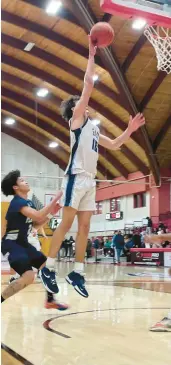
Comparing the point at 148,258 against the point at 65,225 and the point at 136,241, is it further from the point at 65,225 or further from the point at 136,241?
the point at 65,225

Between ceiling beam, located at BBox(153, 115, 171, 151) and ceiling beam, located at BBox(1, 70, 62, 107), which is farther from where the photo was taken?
ceiling beam, located at BBox(1, 70, 62, 107)

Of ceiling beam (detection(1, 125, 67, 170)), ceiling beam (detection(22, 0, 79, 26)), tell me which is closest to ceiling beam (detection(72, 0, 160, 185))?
ceiling beam (detection(22, 0, 79, 26))

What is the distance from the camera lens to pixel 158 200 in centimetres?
2577

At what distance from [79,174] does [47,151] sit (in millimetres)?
26788

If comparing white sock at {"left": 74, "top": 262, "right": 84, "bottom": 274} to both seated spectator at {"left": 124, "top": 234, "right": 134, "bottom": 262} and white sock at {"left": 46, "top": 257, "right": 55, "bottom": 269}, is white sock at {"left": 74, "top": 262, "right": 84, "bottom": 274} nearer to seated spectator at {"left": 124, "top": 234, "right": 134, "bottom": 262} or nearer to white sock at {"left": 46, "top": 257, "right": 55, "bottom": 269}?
white sock at {"left": 46, "top": 257, "right": 55, "bottom": 269}

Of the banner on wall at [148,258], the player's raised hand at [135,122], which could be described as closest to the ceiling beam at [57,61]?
the banner on wall at [148,258]

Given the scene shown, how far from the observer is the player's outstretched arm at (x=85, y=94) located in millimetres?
4169

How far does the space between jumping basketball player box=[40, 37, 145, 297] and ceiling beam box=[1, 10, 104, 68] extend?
1334cm

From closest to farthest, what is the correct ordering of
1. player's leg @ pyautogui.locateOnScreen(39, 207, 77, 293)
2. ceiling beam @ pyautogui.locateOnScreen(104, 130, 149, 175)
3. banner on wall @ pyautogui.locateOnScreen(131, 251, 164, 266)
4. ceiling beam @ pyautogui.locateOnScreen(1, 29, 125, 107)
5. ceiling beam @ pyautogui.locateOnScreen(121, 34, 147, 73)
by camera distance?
player's leg @ pyautogui.locateOnScreen(39, 207, 77, 293)
ceiling beam @ pyautogui.locateOnScreen(121, 34, 147, 73)
banner on wall @ pyautogui.locateOnScreen(131, 251, 164, 266)
ceiling beam @ pyautogui.locateOnScreen(1, 29, 125, 107)
ceiling beam @ pyautogui.locateOnScreen(104, 130, 149, 175)

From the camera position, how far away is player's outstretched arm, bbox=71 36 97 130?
4.17 metres

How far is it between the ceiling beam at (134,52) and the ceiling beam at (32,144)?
13320 millimetres

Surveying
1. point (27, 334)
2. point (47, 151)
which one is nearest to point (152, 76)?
point (47, 151)

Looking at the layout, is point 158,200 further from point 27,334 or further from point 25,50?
point 27,334

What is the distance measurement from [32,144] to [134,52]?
14909mm
